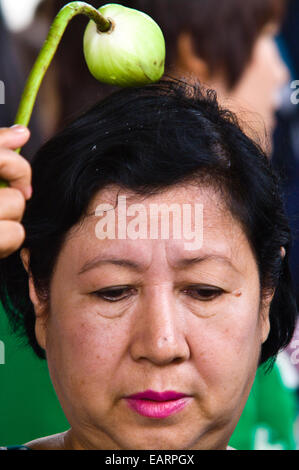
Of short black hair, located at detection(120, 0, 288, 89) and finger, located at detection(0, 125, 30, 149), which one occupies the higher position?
short black hair, located at detection(120, 0, 288, 89)

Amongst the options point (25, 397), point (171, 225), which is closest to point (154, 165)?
point (171, 225)

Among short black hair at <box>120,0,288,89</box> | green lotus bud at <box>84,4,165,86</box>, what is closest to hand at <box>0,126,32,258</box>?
green lotus bud at <box>84,4,165,86</box>

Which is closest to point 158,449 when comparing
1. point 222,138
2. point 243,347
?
point 243,347

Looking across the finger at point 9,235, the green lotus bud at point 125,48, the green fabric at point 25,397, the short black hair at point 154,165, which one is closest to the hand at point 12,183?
the finger at point 9,235

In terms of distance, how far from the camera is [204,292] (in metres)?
0.85

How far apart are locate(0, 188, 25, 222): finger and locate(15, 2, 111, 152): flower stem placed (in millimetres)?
43

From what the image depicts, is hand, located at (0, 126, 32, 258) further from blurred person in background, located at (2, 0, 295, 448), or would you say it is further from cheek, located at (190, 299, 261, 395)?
blurred person in background, located at (2, 0, 295, 448)

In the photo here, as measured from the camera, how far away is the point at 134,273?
32.3 inches

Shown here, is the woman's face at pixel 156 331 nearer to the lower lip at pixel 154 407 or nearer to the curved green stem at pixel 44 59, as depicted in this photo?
the lower lip at pixel 154 407

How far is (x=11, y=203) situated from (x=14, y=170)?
1.1 inches

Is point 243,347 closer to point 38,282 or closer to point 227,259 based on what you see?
point 227,259

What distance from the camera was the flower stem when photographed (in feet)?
1.98

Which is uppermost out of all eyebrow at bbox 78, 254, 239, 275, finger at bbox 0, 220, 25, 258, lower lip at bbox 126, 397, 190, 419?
finger at bbox 0, 220, 25, 258

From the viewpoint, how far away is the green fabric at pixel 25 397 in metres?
1.34
